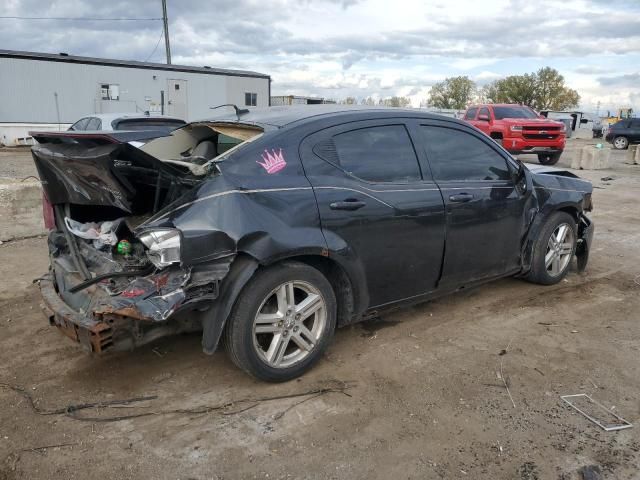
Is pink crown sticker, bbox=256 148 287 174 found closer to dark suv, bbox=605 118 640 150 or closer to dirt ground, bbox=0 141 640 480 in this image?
dirt ground, bbox=0 141 640 480

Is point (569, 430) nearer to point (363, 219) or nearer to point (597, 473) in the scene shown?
point (597, 473)

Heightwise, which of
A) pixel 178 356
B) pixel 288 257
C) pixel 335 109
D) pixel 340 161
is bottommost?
pixel 178 356

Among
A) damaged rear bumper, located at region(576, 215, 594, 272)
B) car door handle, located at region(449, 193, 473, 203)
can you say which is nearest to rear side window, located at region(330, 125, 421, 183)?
car door handle, located at region(449, 193, 473, 203)

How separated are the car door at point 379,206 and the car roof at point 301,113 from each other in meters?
0.14

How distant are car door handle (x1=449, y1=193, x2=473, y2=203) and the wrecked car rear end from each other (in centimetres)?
157

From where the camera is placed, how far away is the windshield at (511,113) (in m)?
17.7

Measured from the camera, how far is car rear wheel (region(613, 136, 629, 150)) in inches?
1058

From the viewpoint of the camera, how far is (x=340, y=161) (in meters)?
3.57

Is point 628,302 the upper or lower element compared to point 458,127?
lower

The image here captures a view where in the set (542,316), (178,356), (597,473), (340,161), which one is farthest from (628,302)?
(178,356)

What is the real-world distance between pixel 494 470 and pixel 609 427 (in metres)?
0.84

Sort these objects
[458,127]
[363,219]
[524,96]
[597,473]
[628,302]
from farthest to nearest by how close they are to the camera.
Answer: [524,96]
[628,302]
[458,127]
[363,219]
[597,473]

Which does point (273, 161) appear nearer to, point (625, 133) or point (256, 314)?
point (256, 314)

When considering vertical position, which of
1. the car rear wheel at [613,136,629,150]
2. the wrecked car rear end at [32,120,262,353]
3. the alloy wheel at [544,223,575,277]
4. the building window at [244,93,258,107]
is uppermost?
the building window at [244,93,258,107]
